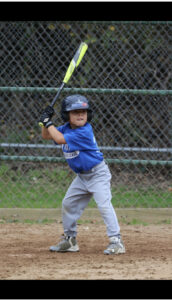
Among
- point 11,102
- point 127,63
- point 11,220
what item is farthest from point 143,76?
point 11,220

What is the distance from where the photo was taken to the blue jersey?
4816mm

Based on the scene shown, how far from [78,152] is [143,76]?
239 centimetres

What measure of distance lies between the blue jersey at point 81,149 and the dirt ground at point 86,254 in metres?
0.76

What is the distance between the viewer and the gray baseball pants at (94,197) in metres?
4.88

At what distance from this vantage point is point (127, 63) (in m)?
6.77

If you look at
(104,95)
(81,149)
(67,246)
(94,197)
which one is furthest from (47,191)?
(81,149)

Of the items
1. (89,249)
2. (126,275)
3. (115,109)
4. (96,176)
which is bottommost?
(126,275)

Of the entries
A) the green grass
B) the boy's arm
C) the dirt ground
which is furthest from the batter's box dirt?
the boy's arm

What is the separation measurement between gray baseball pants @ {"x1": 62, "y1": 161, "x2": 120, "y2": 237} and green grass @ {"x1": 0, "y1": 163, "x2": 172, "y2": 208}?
1730 millimetres

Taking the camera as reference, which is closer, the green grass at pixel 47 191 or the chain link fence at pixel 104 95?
the chain link fence at pixel 104 95

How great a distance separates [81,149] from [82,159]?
88 mm

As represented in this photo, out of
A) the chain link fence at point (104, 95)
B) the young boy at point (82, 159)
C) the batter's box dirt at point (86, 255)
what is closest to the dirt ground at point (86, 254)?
the batter's box dirt at point (86, 255)

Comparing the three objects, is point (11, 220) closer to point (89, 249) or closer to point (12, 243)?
point (12, 243)

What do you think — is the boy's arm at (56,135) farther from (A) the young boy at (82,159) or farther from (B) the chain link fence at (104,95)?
(B) the chain link fence at (104,95)
